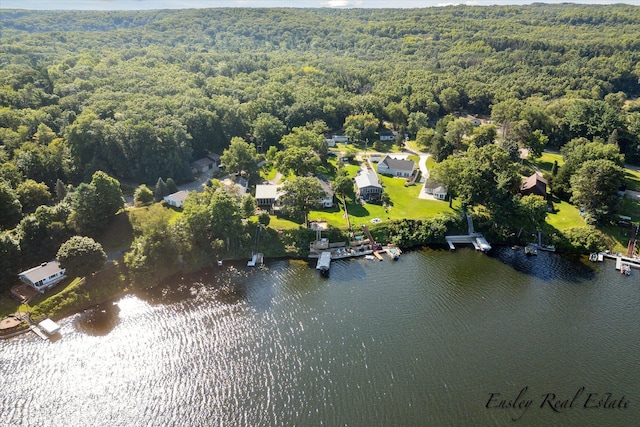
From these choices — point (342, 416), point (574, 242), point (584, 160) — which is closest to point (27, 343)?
point (342, 416)

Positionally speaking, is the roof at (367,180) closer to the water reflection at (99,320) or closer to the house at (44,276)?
the water reflection at (99,320)

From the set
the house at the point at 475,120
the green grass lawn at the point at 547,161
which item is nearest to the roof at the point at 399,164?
the green grass lawn at the point at 547,161

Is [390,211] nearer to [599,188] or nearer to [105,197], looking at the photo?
[599,188]

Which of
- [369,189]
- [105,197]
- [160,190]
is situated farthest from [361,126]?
[105,197]

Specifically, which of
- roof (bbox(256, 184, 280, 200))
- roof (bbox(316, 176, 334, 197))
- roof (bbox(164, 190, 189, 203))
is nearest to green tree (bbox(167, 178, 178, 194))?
roof (bbox(164, 190, 189, 203))

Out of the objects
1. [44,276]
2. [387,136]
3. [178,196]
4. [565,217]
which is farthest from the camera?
[387,136]

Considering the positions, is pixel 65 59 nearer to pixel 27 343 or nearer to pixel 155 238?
pixel 155 238
